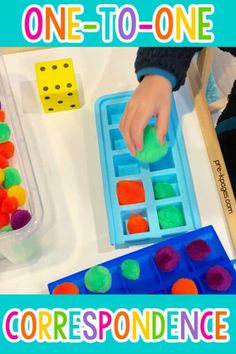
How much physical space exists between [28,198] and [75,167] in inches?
4.4

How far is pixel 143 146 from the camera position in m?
0.60

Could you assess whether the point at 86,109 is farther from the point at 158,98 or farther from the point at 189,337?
the point at 189,337

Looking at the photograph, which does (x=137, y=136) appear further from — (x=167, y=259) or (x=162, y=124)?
(x=167, y=259)

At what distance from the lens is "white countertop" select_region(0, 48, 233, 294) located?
24.0 inches

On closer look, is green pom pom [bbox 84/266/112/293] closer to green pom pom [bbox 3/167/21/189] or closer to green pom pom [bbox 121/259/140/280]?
green pom pom [bbox 121/259/140/280]

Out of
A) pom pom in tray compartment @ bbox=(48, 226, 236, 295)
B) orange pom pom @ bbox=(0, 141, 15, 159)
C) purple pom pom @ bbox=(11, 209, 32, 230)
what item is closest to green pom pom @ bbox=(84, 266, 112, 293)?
pom pom in tray compartment @ bbox=(48, 226, 236, 295)

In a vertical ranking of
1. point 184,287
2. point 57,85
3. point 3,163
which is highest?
point 57,85

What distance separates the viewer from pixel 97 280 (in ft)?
1.76

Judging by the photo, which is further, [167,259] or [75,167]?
[75,167]

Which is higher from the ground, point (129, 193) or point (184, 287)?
point (129, 193)

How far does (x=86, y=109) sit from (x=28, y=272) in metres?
0.27

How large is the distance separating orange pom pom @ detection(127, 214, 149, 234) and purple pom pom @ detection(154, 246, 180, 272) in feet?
0.20

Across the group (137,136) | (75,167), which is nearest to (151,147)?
(137,136)

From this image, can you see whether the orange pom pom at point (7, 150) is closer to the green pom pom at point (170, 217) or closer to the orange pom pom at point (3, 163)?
the orange pom pom at point (3, 163)
